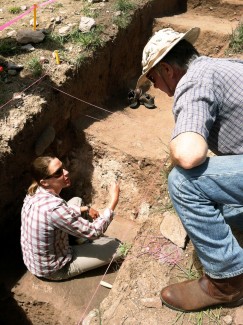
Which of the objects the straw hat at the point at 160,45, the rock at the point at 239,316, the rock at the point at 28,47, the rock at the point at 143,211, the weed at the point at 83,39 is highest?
the straw hat at the point at 160,45

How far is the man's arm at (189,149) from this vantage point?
6.91ft

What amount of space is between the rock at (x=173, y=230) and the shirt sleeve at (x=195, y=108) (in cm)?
130

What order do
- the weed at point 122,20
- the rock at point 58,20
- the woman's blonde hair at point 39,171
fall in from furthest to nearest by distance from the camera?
the weed at point 122,20, the rock at point 58,20, the woman's blonde hair at point 39,171

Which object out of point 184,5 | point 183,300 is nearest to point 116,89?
point 184,5

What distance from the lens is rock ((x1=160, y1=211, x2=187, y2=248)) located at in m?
3.19

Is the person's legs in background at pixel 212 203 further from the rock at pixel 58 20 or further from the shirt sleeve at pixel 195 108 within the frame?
the rock at pixel 58 20

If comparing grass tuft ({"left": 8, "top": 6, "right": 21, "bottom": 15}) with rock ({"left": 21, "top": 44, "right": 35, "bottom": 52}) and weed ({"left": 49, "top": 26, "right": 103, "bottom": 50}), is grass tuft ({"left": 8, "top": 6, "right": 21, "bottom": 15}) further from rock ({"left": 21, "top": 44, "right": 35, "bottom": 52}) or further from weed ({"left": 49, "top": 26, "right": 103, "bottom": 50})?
rock ({"left": 21, "top": 44, "right": 35, "bottom": 52})

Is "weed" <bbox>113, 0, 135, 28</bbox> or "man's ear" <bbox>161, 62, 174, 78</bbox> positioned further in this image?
"weed" <bbox>113, 0, 135, 28</bbox>

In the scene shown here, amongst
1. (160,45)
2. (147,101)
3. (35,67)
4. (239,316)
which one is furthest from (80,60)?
(239,316)

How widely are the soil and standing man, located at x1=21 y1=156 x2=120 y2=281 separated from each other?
0.35 meters

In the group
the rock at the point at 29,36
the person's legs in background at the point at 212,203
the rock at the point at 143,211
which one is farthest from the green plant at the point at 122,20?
the person's legs in background at the point at 212,203

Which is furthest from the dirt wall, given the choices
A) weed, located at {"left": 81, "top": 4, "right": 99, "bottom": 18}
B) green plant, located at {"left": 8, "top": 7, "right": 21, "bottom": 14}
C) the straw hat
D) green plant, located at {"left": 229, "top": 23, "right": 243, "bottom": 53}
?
the straw hat

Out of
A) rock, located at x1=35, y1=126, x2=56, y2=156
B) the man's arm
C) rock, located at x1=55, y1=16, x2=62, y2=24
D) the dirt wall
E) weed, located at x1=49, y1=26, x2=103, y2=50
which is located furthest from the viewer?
rock, located at x1=55, y1=16, x2=62, y2=24

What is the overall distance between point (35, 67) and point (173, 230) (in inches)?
110
